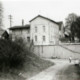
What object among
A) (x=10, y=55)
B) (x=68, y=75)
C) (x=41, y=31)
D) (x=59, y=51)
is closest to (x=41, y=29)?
(x=41, y=31)

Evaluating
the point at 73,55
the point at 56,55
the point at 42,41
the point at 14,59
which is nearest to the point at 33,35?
the point at 42,41

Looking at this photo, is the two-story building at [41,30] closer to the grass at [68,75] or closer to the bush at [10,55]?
the grass at [68,75]

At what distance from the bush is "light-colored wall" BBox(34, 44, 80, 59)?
79.5 ft

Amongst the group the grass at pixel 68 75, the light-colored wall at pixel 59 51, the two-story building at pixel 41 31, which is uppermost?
the two-story building at pixel 41 31

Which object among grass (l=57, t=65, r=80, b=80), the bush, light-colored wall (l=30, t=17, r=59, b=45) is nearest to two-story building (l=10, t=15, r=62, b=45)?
light-colored wall (l=30, t=17, r=59, b=45)

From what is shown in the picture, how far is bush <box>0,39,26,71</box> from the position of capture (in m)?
15.4

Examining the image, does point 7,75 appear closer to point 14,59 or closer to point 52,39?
point 14,59

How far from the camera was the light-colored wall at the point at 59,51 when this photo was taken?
1603 inches

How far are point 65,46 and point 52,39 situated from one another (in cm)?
845

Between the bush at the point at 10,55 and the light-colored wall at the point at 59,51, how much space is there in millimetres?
24220

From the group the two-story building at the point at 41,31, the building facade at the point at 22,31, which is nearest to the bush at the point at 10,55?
the two-story building at the point at 41,31

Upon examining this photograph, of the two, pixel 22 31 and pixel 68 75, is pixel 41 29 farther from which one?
pixel 68 75

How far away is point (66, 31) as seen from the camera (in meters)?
64.4

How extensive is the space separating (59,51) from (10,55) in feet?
87.7
